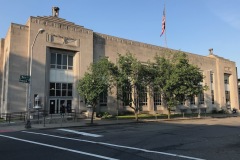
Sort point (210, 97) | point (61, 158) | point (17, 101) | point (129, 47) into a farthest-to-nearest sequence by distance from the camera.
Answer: point (210, 97), point (129, 47), point (17, 101), point (61, 158)

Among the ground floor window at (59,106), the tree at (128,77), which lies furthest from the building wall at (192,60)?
the tree at (128,77)

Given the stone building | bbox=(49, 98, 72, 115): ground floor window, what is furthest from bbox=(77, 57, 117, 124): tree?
bbox=(49, 98, 72, 115): ground floor window

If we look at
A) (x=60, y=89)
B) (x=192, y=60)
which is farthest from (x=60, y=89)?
(x=192, y=60)

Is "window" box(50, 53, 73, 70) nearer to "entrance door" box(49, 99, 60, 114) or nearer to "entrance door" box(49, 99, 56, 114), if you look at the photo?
"entrance door" box(49, 99, 60, 114)

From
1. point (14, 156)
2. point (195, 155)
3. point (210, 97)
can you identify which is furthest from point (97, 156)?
point (210, 97)

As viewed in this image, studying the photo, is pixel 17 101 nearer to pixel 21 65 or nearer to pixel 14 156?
pixel 21 65

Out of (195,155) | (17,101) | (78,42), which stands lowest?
(195,155)

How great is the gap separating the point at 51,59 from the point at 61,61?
1477mm

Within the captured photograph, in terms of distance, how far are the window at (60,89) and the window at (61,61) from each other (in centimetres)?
244

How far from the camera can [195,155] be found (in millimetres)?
9336

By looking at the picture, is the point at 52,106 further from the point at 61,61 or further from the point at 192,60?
the point at 192,60

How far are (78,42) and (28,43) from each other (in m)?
6.97

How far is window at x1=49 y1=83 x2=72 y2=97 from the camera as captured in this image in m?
32.6

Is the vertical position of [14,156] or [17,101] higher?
[17,101]
